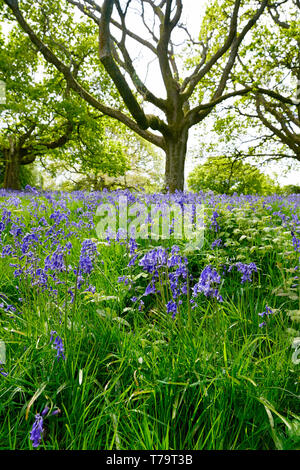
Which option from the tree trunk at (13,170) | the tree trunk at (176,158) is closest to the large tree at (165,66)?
the tree trunk at (176,158)

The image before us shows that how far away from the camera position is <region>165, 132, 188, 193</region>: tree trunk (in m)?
12.8

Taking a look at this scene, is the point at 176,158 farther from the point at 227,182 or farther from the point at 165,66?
the point at 227,182

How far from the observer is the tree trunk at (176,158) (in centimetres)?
1279

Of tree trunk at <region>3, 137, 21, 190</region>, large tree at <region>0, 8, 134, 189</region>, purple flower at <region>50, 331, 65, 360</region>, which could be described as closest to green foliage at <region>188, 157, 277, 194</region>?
large tree at <region>0, 8, 134, 189</region>

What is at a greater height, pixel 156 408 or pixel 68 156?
pixel 68 156

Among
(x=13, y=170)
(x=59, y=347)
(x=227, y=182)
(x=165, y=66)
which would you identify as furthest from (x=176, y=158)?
(x=227, y=182)

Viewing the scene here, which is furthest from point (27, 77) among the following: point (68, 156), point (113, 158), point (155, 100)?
point (155, 100)

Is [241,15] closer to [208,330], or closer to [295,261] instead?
[295,261]

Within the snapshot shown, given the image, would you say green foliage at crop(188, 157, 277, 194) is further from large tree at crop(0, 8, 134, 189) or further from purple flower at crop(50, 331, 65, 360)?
purple flower at crop(50, 331, 65, 360)

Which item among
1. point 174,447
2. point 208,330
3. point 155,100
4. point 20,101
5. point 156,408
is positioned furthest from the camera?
point 20,101

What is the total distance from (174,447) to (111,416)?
319mm

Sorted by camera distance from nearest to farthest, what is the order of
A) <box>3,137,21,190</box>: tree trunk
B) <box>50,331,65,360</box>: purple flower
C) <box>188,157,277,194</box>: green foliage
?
<box>50,331,65,360</box>: purple flower < <box>3,137,21,190</box>: tree trunk < <box>188,157,277,194</box>: green foliage

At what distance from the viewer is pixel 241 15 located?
49.0 ft

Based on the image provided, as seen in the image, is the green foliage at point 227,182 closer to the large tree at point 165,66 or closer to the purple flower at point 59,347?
the large tree at point 165,66
